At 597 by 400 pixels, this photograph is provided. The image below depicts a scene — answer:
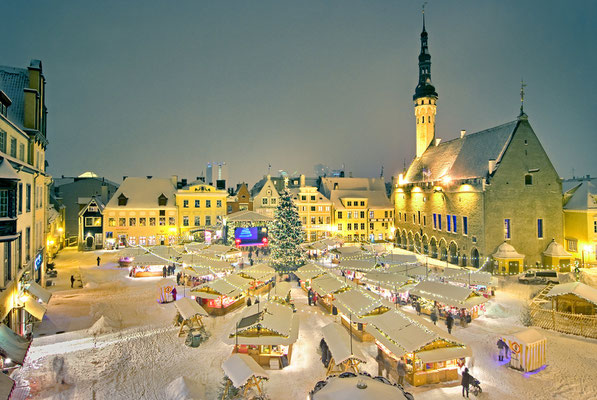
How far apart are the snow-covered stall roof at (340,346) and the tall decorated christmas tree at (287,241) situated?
17.4m

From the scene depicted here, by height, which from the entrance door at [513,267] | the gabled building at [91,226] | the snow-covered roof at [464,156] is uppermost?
the snow-covered roof at [464,156]

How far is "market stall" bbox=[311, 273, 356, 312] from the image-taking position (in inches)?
924

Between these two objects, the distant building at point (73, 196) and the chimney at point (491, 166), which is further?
the distant building at point (73, 196)

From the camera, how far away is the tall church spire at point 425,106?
2258 inches

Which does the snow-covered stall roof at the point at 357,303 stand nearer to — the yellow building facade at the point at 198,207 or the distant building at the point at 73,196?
the yellow building facade at the point at 198,207

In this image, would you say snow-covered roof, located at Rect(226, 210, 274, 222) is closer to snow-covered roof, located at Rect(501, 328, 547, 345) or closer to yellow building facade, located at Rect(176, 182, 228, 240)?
yellow building facade, located at Rect(176, 182, 228, 240)

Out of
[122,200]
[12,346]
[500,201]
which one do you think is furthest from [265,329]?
[122,200]

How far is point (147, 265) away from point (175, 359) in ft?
62.1

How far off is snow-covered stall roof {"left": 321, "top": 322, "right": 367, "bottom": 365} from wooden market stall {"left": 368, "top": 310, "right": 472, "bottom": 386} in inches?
60.2

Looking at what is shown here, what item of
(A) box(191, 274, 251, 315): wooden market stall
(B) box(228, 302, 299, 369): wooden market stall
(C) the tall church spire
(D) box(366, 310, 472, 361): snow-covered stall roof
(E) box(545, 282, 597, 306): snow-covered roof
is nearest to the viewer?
(D) box(366, 310, 472, 361): snow-covered stall roof

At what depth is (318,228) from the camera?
190 ft

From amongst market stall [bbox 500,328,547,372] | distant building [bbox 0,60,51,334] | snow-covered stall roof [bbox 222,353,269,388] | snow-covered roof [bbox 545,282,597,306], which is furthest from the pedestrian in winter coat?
distant building [bbox 0,60,51,334]

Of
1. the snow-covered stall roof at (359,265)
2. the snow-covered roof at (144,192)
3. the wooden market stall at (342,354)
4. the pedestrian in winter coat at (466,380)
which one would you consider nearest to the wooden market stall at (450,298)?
the snow-covered stall roof at (359,265)

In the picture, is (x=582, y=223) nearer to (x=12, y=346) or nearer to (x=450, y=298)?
(x=450, y=298)
